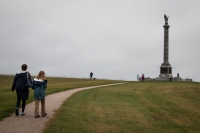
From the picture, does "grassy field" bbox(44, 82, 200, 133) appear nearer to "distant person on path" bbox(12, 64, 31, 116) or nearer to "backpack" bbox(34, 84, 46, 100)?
"backpack" bbox(34, 84, 46, 100)

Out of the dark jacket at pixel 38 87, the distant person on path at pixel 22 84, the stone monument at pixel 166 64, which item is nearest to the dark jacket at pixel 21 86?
the distant person on path at pixel 22 84

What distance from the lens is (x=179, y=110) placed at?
1597 centimetres

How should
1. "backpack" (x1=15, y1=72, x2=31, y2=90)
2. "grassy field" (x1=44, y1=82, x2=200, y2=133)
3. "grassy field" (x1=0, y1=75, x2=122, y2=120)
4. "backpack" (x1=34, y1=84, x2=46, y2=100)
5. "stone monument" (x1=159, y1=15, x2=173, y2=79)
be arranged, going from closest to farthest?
"grassy field" (x1=44, y1=82, x2=200, y2=133), "backpack" (x1=34, y1=84, x2=46, y2=100), "backpack" (x1=15, y1=72, x2=31, y2=90), "grassy field" (x1=0, y1=75, x2=122, y2=120), "stone monument" (x1=159, y1=15, x2=173, y2=79)

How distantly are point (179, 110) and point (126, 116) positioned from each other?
4.40m

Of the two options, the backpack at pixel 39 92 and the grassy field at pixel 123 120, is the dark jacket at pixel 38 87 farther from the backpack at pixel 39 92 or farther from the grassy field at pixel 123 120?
the grassy field at pixel 123 120

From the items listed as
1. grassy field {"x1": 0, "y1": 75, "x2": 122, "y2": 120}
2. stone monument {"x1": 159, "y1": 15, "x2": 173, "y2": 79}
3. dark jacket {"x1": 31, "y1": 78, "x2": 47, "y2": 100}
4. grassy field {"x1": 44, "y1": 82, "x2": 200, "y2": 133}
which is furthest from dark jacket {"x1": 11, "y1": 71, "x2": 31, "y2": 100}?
stone monument {"x1": 159, "y1": 15, "x2": 173, "y2": 79}

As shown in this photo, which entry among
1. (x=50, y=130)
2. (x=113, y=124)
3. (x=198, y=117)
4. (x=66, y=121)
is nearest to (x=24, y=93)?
(x=66, y=121)

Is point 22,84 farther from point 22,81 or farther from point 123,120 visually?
point 123,120

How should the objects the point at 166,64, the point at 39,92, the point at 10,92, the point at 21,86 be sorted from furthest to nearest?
the point at 166,64, the point at 10,92, the point at 21,86, the point at 39,92

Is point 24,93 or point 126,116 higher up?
point 24,93

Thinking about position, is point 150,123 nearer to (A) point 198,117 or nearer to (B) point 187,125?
(B) point 187,125

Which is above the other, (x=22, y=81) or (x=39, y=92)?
(x=22, y=81)

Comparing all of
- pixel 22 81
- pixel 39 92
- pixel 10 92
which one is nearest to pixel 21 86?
pixel 22 81

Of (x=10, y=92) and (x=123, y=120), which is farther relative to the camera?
(x=10, y=92)
